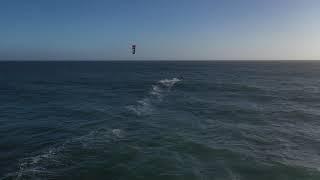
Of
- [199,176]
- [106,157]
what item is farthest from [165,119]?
[199,176]

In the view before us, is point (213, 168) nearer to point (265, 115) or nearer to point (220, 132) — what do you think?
point (220, 132)

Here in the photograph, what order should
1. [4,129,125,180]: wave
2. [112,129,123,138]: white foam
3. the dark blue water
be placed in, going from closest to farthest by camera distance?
[4,129,125,180]: wave
the dark blue water
[112,129,123,138]: white foam

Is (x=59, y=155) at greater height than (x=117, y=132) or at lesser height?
lesser

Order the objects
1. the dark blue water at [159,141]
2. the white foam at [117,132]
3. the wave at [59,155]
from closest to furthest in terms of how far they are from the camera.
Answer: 1. the wave at [59,155]
2. the dark blue water at [159,141]
3. the white foam at [117,132]

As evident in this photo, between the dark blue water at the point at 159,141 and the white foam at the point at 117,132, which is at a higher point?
the white foam at the point at 117,132

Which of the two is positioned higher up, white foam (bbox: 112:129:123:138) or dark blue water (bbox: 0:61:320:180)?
white foam (bbox: 112:129:123:138)

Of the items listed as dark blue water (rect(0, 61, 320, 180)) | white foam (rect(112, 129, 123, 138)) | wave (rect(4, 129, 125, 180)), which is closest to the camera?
wave (rect(4, 129, 125, 180))

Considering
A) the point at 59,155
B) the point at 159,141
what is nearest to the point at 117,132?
the point at 159,141

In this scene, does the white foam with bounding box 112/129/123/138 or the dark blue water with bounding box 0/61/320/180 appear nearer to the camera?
the dark blue water with bounding box 0/61/320/180

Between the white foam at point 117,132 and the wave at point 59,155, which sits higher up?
the white foam at point 117,132

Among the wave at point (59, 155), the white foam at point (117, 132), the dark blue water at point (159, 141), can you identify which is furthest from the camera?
the white foam at point (117, 132)

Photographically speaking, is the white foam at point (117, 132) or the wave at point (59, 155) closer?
the wave at point (59, 155)

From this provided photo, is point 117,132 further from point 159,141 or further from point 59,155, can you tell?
point 59,155
